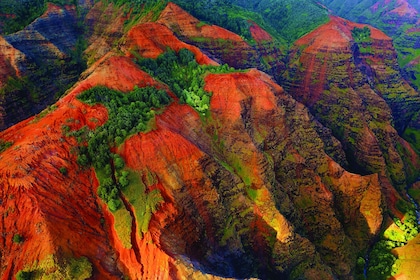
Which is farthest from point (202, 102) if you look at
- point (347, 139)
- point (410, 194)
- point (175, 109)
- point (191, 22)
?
point (410, 194)

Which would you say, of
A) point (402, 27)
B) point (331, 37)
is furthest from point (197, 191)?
point (402, 27)

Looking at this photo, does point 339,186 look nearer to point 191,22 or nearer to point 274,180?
point 274,180

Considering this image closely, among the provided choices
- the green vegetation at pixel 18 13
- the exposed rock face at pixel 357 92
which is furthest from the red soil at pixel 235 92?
the green vegetation at pixel 18 13

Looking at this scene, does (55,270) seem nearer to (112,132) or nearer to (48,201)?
(48,201)

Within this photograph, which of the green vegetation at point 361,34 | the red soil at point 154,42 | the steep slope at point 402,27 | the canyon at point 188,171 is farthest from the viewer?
the steep slope at point 402,27

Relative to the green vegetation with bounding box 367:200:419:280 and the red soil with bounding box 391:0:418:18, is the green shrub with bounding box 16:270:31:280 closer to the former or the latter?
the green vegetation with bounding box 367:200:419:280

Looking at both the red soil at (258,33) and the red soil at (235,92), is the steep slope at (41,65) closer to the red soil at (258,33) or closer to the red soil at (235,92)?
the red soil at (235,92)
